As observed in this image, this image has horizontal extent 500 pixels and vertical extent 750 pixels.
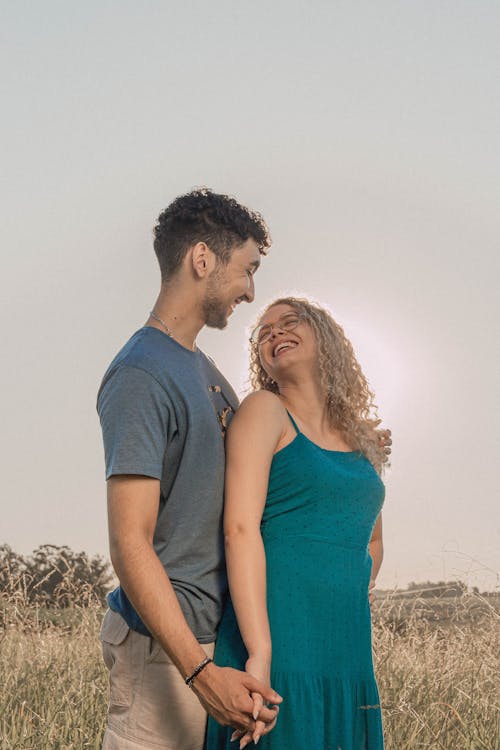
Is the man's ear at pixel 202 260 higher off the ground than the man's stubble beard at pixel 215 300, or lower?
higher

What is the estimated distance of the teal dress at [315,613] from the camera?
2.79 m

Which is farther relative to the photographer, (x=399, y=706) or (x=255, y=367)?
(x=399, y=706)

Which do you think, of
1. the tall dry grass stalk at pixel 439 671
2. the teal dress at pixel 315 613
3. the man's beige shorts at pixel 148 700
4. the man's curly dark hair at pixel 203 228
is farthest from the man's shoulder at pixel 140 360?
the tall dry grass stalk at pixel 439 671

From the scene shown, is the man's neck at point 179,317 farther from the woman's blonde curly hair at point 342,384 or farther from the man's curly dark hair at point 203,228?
the woman's blonde curly hair at point 342,384

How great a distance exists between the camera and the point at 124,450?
263 centimetres

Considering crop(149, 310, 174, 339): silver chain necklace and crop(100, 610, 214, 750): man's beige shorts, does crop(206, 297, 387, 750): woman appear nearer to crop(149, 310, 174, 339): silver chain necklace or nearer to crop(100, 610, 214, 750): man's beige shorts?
crop(100, 610, 214, 750): man's beige shorts

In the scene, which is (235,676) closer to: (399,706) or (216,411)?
(216,411)

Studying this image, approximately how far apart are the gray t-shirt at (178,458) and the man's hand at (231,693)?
24 centimetres

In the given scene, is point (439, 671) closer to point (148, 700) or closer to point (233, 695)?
point (148, 700)

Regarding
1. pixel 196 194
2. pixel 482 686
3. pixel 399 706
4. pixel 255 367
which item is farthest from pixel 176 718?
pixel 482 686

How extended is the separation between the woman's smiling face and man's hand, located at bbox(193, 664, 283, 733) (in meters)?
1.10

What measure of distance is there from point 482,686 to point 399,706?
845 mm

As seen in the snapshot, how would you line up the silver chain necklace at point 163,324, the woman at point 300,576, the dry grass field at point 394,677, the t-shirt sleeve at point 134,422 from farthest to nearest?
the dry grass field at point 394,677, the silver chain necklace at point 163,324, the woman at point 300,576, the t-shirt sleeve at point 134,422

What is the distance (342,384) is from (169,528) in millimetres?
844
